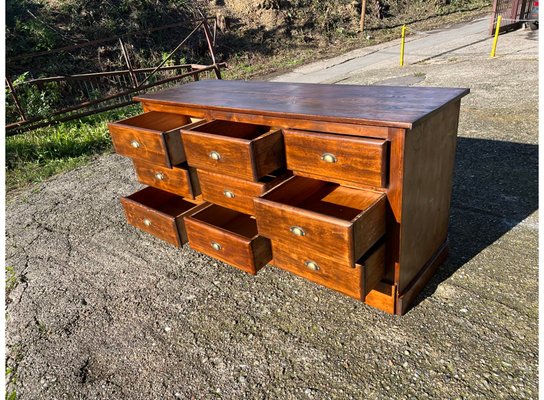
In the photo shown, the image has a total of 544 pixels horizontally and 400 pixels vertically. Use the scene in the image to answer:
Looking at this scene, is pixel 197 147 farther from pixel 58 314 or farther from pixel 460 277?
pixel 460 277

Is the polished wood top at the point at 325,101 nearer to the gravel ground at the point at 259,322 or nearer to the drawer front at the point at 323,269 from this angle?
the drawer front at the point at 323,269

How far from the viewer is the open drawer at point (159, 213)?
269 centimetres

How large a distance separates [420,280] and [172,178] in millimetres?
1755

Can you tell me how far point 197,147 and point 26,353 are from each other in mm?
1542

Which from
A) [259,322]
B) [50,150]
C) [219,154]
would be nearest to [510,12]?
[50,150]

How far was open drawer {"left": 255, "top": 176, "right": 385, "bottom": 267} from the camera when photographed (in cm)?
174

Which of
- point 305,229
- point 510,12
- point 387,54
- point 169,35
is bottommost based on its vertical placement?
point 387,54

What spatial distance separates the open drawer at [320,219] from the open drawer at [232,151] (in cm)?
15

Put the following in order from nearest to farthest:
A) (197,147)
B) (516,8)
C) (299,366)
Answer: (299,366)
(197,147)
(516,8)

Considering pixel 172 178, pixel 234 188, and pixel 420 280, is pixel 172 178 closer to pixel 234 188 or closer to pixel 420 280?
pixel 234 188

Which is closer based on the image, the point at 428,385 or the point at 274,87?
the point at 428,385

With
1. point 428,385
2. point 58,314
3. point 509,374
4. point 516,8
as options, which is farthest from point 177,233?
point 516,8

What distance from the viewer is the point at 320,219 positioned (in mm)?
1761

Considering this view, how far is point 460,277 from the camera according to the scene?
2453 mm
